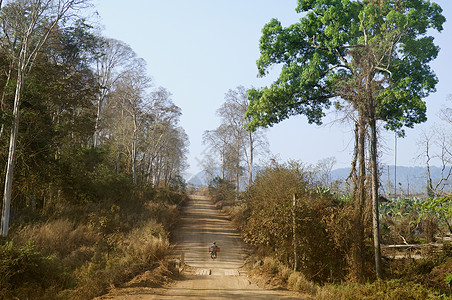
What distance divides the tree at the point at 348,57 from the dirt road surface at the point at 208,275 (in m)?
6.63

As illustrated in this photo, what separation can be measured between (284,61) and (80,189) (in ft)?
42.8

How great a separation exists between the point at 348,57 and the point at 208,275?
11.5 metres

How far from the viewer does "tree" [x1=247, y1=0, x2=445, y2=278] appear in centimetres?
1478

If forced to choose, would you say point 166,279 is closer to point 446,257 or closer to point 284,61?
point 446,257

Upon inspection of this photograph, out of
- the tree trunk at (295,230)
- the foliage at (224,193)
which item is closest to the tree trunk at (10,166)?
the tree trunk at (295,230)

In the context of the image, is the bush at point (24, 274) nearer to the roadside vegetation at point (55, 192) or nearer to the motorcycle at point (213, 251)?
the roadside vegetation at point (55, 192)

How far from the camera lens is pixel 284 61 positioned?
18797mm

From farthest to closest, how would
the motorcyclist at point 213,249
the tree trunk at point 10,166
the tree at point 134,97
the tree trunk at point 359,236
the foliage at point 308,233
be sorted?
the tree at point 134,97
the motorcyclist at point 213,249
the tree trunk at point 359,236
the foliage at point 308,233
the tree trunk at point 10,166

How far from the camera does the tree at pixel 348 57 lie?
1478cm

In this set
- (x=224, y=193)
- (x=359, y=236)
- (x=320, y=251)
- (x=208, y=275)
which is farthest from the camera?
(x=224, y=193)

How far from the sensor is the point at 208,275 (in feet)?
41.0

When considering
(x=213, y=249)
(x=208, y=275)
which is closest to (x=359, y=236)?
(x=208, y=275)

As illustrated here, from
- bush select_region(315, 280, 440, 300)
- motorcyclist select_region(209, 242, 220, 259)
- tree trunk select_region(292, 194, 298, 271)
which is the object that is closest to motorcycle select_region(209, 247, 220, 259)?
motorcyclist select_region(209, 242, 220, 259)

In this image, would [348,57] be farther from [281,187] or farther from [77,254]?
[77,254]
